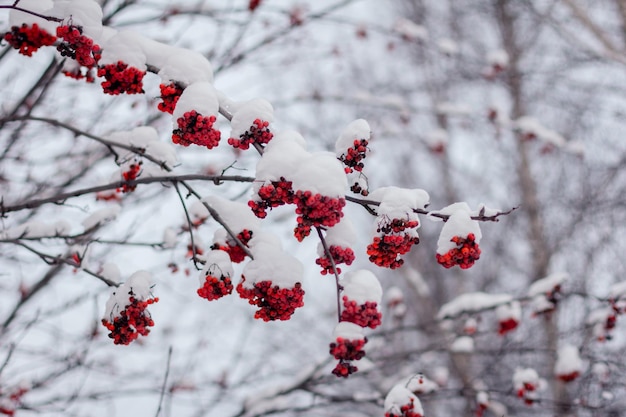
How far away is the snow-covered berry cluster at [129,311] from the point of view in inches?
77.2

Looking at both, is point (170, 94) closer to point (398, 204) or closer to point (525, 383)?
point (398, 204)

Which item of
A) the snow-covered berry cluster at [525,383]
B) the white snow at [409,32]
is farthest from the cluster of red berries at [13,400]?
the white snow at [409,32]

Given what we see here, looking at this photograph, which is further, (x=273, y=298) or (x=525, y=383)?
(x=525, y=383)

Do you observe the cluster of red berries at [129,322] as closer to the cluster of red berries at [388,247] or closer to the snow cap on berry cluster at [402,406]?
the cluster of red berries at [388,247]

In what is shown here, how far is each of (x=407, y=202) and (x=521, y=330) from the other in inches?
342

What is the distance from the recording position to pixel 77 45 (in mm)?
1881

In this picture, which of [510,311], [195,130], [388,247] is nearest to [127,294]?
[195,130]

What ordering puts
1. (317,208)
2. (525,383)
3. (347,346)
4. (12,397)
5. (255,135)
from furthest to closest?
(12,397), (525,383), (255,135), (347,346), (317,208)

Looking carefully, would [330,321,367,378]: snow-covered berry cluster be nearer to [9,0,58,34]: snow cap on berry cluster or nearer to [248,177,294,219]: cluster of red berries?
[248,177,294,219]: cluster of red berries

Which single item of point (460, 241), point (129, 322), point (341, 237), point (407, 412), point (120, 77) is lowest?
point (407, 412)

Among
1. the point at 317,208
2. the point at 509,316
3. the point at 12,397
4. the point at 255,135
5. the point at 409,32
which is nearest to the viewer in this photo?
the point at 317,208

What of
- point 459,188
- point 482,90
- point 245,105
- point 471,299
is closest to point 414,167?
point 459,188

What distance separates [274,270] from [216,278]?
28 centimetres

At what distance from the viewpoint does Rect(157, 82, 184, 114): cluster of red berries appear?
1919 millimetres
